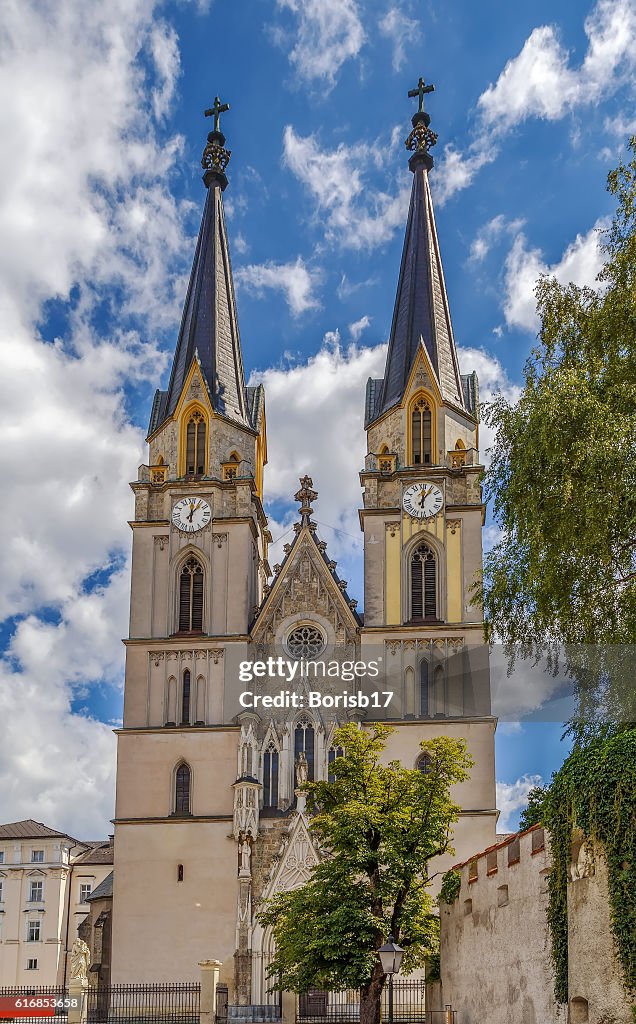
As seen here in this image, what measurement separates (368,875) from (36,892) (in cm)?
6184

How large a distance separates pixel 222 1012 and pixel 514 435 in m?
24.5

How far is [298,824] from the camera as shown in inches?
1708

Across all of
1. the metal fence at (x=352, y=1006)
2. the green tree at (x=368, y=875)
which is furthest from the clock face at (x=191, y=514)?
the green tree at (x=368, y=875)

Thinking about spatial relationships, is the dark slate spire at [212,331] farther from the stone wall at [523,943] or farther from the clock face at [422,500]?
the stone wall at [523,943]

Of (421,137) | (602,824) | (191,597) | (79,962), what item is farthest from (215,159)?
(602,824)

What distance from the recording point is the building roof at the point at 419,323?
50.3 meters

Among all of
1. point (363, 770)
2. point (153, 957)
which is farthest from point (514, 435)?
point (153, 957)

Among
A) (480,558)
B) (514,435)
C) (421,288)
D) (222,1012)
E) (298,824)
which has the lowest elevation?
(222,1012)

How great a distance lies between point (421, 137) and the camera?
187 feet

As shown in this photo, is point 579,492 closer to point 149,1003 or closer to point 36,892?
point 149,1003

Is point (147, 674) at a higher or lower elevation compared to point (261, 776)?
higher

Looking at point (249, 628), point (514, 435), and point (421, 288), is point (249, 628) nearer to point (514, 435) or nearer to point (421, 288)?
point (421, 288)

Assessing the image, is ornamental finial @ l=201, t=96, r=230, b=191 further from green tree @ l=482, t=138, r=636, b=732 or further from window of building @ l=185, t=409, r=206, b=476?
green tree @ l=482, t=138, r=636, b=732

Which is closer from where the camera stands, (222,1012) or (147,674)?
(222,1012)
